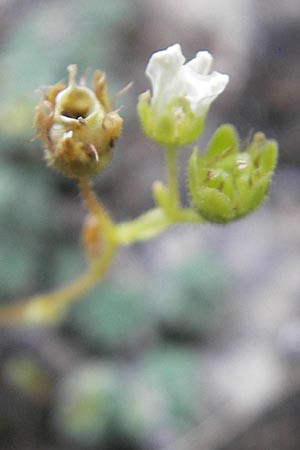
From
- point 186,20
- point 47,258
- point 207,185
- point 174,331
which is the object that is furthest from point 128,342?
point 186,20

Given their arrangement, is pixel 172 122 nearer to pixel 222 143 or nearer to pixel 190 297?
pixel 222 143

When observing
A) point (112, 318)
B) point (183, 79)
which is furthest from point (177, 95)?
point (112, 318)

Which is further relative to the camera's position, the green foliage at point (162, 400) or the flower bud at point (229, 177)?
the green foliage at point (162, 400)

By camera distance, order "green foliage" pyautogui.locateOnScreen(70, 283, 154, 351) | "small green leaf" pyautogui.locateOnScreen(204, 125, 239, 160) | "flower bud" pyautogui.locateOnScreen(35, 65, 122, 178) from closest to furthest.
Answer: "flower bud" pyautogui.locateOnScreen(35, 65, 122, 178)
"small green leaf" pyautogui.locateOnScreen(204, 125, 239, 160)
"green foliage" pyautogui.locateOnScreen(70, 283, 154, 351)

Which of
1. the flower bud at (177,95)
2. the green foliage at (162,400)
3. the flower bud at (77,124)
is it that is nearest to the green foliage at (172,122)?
the flower bud at (177,95)

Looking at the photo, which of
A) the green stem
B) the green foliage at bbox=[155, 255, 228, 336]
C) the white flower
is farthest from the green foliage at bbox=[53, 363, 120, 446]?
the white flower

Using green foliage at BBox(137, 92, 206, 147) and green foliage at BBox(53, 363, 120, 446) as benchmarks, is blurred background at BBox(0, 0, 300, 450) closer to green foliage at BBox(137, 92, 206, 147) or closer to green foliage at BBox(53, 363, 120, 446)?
green foliage at BBox(53, 363, 120, 446)

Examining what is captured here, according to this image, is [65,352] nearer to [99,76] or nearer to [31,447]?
[31,447]

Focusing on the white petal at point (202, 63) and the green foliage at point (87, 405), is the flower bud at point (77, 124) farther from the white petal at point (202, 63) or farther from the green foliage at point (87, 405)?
the green foliage at point (87, 405)

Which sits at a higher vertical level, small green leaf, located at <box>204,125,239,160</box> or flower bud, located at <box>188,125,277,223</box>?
small green leaf, located at <box>204,125,239,160</box>

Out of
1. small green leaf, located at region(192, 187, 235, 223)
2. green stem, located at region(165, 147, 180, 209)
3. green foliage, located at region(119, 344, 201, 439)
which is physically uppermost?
green foliage, located at region(119, 344, 201, 439)
